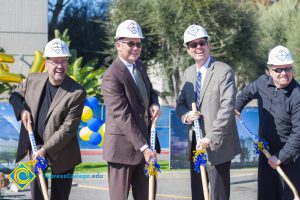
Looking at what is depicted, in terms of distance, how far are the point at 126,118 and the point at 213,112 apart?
897 millimetres

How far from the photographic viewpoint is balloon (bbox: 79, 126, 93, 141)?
1272 centimetres

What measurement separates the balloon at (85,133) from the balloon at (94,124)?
0.22m

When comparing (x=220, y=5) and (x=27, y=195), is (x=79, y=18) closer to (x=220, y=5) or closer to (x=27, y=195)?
(x=220, y=5)

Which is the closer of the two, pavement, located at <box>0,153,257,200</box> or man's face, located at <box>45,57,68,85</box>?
man's face, located at <box>45,57,68,85</box>

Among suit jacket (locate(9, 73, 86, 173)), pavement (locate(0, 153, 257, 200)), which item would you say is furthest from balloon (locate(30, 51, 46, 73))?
suit jacket (locate(9, 73, 86, 173))

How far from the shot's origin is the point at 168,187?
36.2 ft

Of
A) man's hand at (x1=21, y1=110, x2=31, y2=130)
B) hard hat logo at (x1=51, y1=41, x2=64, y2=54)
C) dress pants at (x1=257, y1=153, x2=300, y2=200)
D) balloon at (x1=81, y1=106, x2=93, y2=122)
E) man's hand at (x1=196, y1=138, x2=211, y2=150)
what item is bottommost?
balloon at (x1=81, y1=106, x2=93, y2=122)

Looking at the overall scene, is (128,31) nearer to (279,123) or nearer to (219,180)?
(219,180)

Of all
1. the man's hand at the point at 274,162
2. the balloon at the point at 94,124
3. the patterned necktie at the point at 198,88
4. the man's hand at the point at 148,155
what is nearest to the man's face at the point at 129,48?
the patterned necktie at the point at 198,88

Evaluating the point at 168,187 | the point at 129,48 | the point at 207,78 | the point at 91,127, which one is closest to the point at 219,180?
the point at 207,78

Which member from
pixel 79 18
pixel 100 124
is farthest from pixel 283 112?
pixel 79 18

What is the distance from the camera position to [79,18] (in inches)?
1377

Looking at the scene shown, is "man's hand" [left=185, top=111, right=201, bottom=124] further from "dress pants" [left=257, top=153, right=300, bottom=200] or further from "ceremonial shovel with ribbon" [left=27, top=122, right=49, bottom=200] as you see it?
"ceremonial shovel with ribbon" [left=27, top=122, right=49, bottom=200]

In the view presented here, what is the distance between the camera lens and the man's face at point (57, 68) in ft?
18.1
